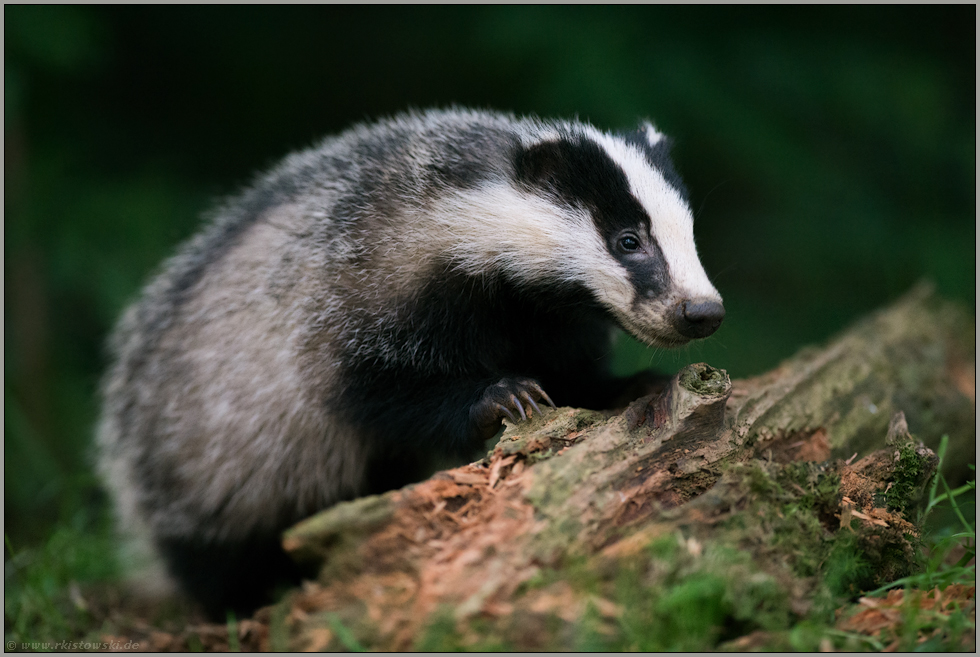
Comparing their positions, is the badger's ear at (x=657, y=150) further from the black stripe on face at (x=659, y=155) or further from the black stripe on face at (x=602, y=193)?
the black stripe on face at (x=602, y=193)

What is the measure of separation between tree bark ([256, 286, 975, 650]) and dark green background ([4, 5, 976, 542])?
2.29 metres

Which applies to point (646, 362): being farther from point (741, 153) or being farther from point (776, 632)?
point (741, 153)

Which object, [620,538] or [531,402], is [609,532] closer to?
[620,538]

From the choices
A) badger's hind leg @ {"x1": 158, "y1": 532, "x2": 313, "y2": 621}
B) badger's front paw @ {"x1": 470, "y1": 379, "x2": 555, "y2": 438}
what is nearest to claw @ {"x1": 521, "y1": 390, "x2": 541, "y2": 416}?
badger's front paw @ {"x1": 470, "y1": 379, "x2": 555, "y2": 438}

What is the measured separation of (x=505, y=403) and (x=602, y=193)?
823mm

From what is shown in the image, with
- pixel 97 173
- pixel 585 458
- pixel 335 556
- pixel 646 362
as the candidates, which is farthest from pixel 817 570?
pixel 97 173

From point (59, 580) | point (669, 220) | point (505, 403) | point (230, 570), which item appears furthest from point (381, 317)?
point (59, 580)

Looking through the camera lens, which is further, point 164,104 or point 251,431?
point 164,104

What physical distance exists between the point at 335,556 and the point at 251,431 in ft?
4.67

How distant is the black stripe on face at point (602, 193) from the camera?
272 cm

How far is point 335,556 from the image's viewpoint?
2057mm

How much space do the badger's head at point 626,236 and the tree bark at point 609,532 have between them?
0.23 metres

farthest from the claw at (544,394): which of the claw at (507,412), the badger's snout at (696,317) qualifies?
the badger's snout at (696,317)

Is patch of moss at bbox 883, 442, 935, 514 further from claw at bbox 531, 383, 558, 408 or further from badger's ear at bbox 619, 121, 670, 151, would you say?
badger's ear at bbox 619, 121, 670, 151
